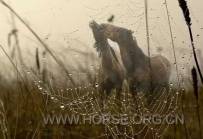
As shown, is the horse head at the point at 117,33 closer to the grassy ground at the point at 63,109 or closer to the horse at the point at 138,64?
the horse at the point at 138,64

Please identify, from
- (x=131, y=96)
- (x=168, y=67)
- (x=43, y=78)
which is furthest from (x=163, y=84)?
(x=43, y=78)

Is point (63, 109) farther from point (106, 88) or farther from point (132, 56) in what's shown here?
point (132, 56)

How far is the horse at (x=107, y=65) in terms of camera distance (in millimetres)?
1098

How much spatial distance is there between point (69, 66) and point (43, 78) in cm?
9

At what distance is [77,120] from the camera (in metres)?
1.06

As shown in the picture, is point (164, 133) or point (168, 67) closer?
point (164, 133)

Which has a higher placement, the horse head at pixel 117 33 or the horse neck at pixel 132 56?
the horse head at pixel 117 33

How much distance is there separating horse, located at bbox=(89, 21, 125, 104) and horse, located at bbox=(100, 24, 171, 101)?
0.02m

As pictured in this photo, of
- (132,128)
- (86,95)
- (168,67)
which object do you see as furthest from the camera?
(168,67)

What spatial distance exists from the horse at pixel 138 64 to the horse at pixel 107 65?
19 mm

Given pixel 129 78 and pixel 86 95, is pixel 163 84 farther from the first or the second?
pixel 86 95

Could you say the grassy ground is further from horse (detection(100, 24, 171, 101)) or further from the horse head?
the horse head

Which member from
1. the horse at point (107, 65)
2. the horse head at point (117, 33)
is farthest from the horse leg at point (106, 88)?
the horse head at point (117, 33)

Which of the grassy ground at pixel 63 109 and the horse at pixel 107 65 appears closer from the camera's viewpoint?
the grassy ground at pixel 63 109
